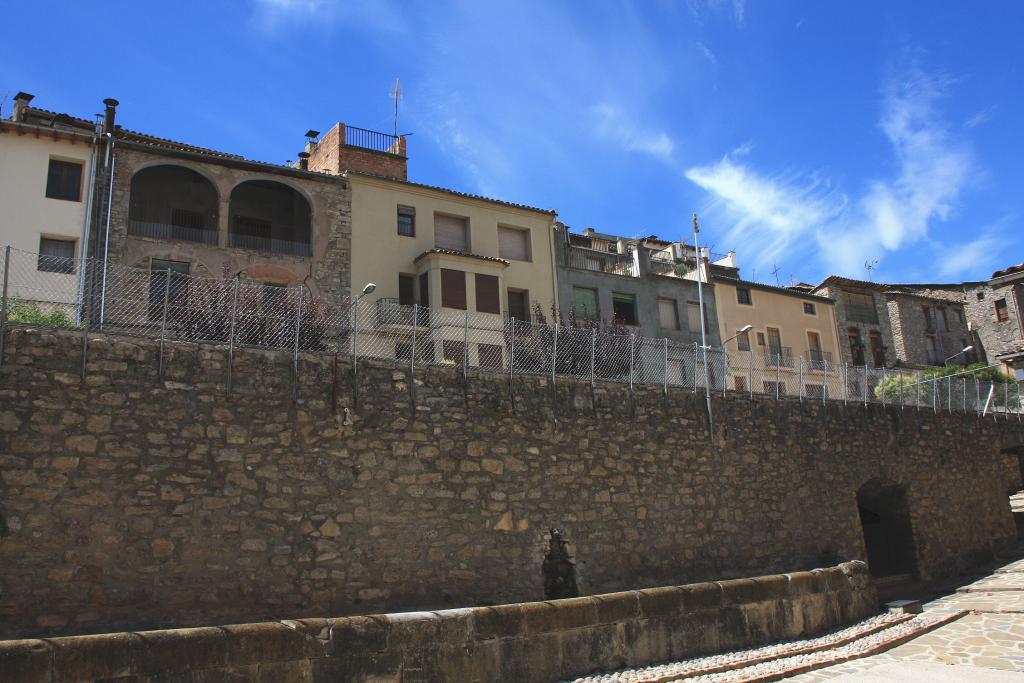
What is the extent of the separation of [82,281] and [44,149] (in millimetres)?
13447

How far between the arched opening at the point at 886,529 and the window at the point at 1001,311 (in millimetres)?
32621

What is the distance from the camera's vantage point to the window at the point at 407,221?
25562 mm

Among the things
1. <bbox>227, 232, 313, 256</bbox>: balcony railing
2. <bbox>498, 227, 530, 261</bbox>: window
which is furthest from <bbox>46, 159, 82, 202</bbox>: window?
<bbox>498, 227, 530, 261</bbox>: window

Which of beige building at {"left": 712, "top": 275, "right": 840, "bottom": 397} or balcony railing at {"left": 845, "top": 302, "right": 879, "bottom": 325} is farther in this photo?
balcony railing at {"left": 845, "top": 302, "right": 879, "bottom": 325}

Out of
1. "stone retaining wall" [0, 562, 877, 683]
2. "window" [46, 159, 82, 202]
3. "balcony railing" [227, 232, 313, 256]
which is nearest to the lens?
"stone retaining wall" [0, 562, 877, 683]

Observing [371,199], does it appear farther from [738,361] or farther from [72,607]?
[72,607]

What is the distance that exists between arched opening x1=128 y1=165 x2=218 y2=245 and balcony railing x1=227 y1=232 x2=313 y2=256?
2.30 ft

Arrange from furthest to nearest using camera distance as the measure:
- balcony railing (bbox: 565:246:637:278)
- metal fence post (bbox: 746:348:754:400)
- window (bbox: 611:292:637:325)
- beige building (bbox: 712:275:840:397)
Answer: beige building (bbox: 712:275:840:397)
window (bbox: 611:292:637:325)
balcony railing (bbox: 565:246:637:278)
metal fence post (bbox: 746:348:754:400)

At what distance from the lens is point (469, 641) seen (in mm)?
8336

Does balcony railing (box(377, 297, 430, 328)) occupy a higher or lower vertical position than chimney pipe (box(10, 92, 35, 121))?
lower

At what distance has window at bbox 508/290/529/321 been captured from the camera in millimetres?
27125

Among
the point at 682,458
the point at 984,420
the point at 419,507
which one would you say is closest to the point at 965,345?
the point at 984,420

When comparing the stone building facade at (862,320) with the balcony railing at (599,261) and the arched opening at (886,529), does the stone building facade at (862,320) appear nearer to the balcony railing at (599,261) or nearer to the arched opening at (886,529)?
the balcony railing at (599,261)

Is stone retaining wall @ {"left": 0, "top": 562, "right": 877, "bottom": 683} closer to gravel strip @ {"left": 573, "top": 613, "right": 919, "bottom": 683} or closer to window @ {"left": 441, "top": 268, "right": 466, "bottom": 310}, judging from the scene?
gravel strip @ {"left": 573, "top": 613, "right": 919, "bottom": 683}
